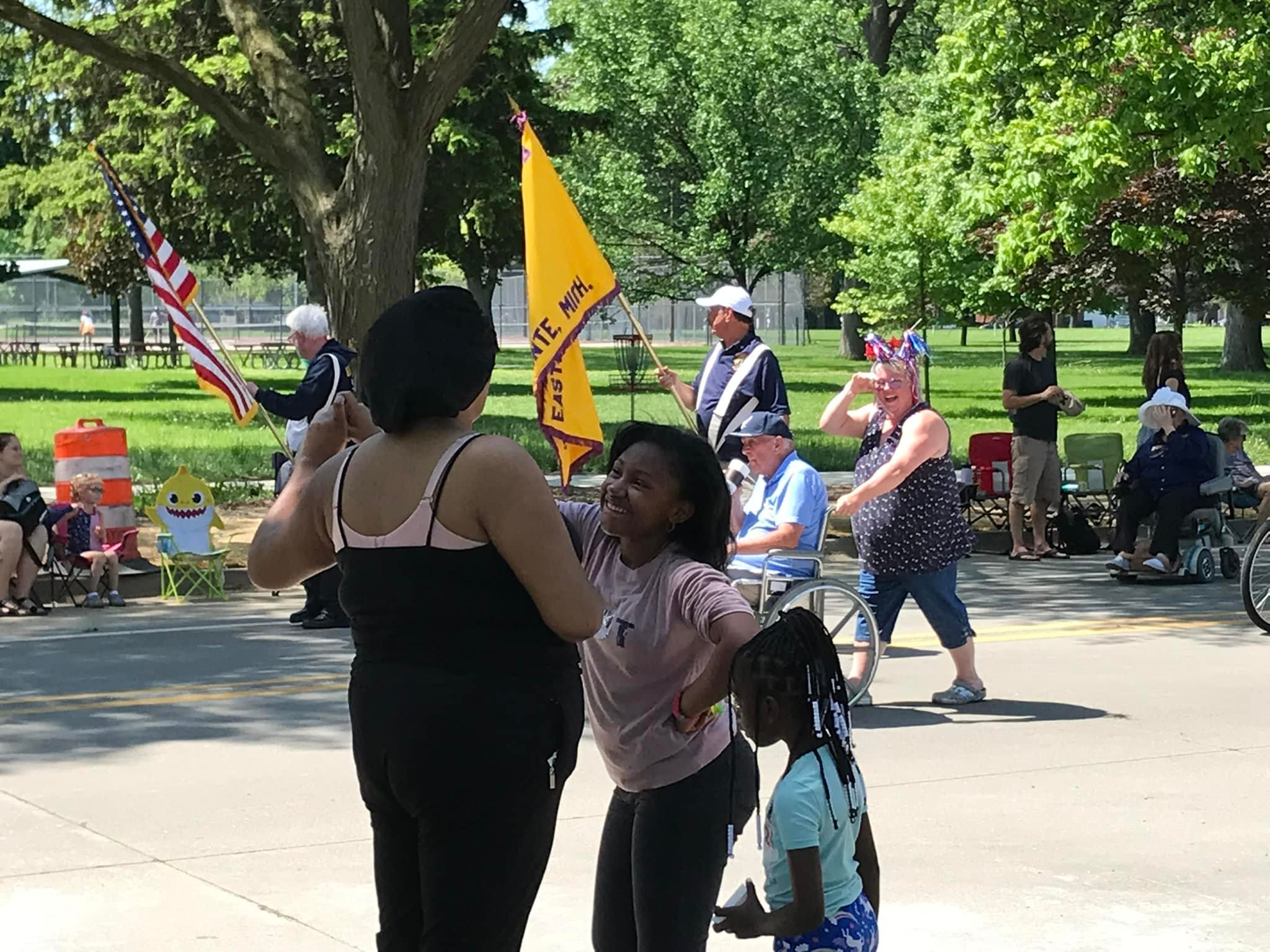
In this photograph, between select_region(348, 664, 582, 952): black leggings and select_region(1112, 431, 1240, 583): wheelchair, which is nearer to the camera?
select_region(348, 664, 582, 952): black leggings

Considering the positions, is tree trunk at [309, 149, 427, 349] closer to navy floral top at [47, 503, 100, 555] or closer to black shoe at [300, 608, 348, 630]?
navy floral top at [47, 503, 100, 555]

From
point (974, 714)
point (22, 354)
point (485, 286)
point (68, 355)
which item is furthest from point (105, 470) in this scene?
point (22, 354)

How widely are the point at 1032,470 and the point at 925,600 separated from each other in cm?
694

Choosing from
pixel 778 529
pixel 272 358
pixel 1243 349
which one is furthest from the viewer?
pixel 272 358

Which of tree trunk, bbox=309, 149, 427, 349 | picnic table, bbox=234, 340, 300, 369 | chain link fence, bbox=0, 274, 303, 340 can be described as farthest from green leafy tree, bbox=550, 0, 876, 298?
tree trunk, bbox=309, 149, 427, 349

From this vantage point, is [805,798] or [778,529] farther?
[778,529]

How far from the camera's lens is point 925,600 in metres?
9.64

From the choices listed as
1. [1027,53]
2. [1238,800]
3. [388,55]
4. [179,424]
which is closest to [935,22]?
[179,424]

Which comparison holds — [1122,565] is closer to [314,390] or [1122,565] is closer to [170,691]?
[314,390]

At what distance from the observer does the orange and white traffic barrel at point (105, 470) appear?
1440cm

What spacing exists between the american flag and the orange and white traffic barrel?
1116 millimetres

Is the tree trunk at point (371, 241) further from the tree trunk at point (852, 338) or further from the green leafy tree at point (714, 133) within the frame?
the tree trunk at point (852, 338)

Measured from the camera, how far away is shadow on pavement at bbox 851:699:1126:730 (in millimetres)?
9438

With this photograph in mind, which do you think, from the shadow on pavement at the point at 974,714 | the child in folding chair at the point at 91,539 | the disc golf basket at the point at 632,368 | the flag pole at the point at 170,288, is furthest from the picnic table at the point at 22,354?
the shadow on pavement at the point at 974,714
